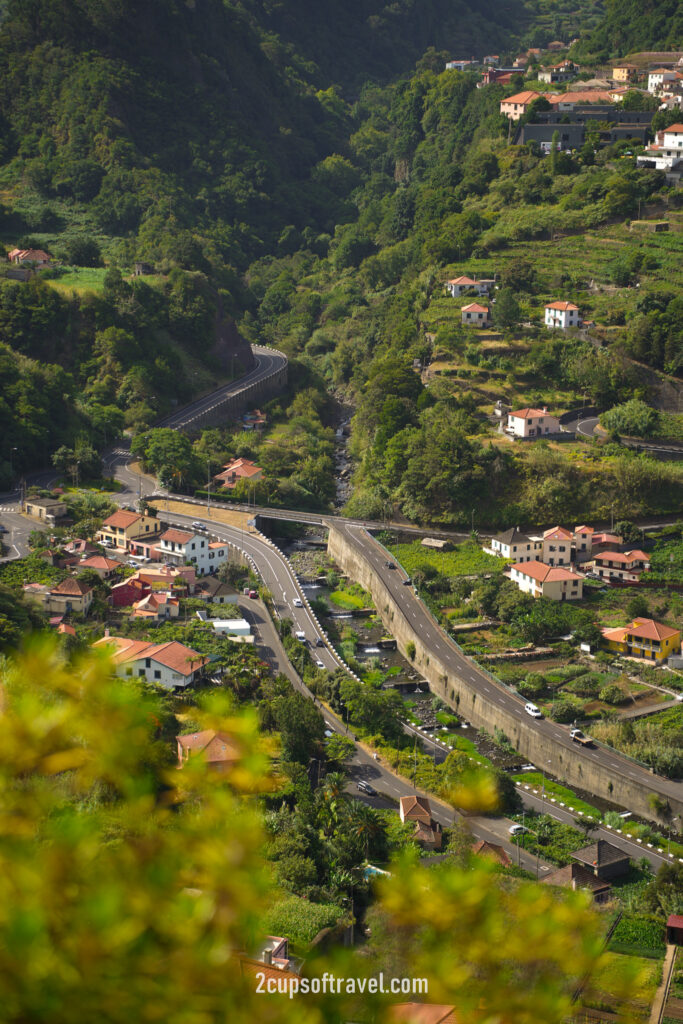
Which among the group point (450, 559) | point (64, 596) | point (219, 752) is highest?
point (219, 752)

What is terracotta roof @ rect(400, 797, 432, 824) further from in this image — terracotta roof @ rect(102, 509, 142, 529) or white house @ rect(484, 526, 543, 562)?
terracotta roof @ rect(102, 509, 142, 529)

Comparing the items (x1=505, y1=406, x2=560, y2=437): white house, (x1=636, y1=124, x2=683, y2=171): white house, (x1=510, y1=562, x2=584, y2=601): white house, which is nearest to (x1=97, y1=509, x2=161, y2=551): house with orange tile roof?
(x1=510, y1=562, x2=584, y2=601): white house

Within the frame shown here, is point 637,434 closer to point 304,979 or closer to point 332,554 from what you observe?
point 332,554

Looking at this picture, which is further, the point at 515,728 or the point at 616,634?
the point at 616,634

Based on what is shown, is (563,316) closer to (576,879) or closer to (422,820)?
(422,820)

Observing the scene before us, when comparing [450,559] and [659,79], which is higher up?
[659,79]

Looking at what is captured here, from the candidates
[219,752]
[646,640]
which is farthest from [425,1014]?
[646,640]

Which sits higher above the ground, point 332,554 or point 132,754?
point 132,754

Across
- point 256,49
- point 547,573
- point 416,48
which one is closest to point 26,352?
point 547,573
